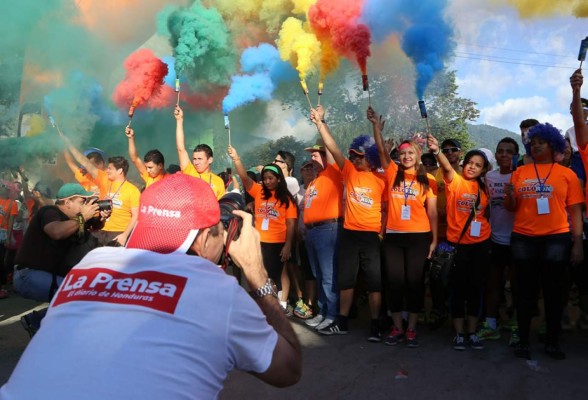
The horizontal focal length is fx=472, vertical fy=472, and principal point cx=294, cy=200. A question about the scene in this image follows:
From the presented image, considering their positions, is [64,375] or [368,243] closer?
[64,375]

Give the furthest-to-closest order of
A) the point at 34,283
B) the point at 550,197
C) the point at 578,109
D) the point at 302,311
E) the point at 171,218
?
1. the point at 302,311
2. the point at 550,197
3. the point at 34,283
4. the point at 578,109
5. the point at 171,218

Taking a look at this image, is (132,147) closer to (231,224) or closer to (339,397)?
(339,397)

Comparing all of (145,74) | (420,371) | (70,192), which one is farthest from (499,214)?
(145,74)

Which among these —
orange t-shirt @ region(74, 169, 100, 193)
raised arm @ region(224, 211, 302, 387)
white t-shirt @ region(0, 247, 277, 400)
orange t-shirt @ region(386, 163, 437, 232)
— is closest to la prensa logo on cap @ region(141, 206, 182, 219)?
white t-shirt @ region(0, 247, 277, 400)

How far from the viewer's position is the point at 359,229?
504 cm

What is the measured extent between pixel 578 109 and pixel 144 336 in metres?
4.02

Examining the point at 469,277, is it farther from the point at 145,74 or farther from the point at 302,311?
the point at 145,74


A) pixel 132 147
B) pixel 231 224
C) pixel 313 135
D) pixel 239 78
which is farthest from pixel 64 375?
pixel 313 135

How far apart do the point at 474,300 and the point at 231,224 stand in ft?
11.3

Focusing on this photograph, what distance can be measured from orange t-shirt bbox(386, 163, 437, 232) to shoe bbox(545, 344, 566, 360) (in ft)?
4.96

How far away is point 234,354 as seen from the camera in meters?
1.44

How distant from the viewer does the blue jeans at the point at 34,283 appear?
160 inches

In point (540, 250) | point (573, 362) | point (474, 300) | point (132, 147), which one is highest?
point (132, 147)

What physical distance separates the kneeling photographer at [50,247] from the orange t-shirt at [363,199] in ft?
8.40
